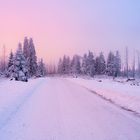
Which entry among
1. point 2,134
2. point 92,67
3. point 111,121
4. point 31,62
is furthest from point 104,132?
point 92,67

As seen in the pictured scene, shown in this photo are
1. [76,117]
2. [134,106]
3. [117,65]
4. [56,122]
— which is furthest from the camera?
[117,65]

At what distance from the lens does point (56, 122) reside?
34.9ft

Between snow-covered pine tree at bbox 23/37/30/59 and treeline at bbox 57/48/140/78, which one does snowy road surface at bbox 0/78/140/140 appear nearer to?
snow-covered pine tree at bbox 23/37/30/59

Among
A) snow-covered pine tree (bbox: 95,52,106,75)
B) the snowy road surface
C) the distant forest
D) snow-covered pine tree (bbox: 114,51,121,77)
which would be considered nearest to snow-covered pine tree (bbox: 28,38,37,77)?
the distant forest

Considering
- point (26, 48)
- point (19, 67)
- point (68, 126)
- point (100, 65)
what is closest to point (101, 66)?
point (100, 65)

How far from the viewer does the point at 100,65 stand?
13150 centimetres

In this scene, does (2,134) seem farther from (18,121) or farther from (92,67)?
(92,67)

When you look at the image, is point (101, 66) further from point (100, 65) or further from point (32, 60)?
point (32, 60)

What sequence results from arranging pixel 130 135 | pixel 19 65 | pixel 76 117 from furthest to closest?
pixel 19 65 < pixel 76 117 < pixel 130 135

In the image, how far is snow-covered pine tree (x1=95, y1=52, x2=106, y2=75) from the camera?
129750 mm

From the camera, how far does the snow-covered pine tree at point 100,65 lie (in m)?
130

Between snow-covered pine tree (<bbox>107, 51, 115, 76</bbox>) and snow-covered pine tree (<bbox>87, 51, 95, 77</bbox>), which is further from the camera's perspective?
snow-covered pine tree (<bbox>87, 51, 95, 77</bbox>)

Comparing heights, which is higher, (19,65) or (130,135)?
(19,65)

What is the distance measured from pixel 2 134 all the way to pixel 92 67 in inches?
4537
